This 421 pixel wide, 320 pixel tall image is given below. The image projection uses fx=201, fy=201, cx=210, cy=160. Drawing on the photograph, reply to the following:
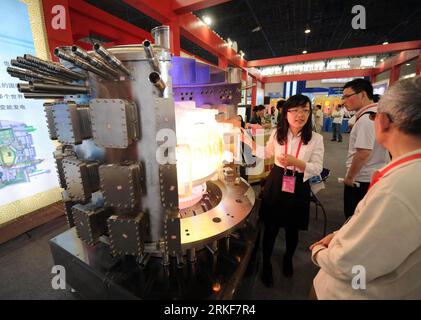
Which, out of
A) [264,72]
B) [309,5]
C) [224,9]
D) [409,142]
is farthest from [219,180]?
[264,72]

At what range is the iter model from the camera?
2.64 feet

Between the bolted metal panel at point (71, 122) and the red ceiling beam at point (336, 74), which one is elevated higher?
the red ceiling beam at point (336, 74)

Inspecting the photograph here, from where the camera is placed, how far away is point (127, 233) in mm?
898

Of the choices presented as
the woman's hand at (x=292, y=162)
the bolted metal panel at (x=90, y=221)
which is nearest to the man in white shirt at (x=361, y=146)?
the woman's hand at (x=292, y=162)

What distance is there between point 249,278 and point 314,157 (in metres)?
1.02

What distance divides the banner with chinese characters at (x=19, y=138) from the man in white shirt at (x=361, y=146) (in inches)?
138

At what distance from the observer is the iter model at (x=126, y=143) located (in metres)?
0.80

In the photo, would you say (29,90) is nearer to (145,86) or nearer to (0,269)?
(145,86)

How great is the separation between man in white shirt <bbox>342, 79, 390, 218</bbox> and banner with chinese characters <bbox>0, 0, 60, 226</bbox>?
350cm

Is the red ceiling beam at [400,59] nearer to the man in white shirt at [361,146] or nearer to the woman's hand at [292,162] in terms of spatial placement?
the man in white shirt at [361,146]

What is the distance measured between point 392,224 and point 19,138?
3335 mm
